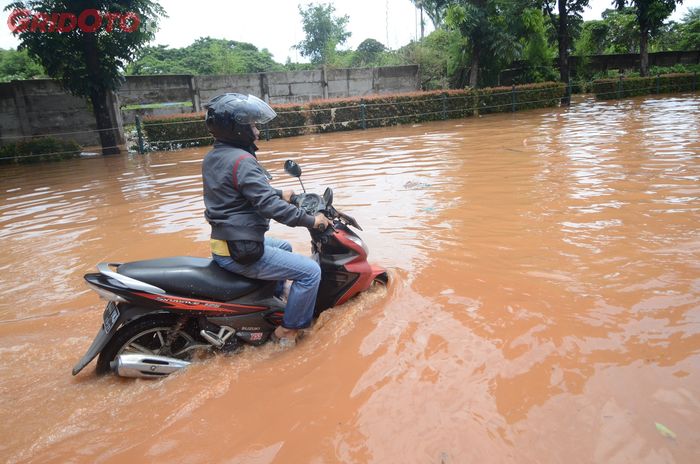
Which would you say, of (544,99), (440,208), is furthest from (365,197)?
(544,99)

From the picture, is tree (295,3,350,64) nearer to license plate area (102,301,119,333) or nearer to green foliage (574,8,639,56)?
green foliage (574,8,639,56)

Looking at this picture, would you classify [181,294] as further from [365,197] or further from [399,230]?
[365,197]

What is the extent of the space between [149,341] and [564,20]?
2475cm

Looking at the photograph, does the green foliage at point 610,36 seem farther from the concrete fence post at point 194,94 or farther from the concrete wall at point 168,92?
the concrete fence post at point 194,94

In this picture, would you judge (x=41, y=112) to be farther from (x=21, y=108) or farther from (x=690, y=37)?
(x=690, y=37)

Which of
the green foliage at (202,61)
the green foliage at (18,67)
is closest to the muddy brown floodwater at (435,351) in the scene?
the green foliage at (18,67)

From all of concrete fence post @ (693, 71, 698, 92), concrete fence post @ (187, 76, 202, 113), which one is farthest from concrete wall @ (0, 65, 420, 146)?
concrete fence post @ (693, 71, 698, 92)

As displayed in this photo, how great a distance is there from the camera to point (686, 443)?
75.8 inches

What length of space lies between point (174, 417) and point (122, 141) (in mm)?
19078

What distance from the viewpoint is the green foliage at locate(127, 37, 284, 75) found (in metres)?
39.1

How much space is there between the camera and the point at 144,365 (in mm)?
2594

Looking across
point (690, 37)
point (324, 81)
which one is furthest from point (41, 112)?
point (690, 37)

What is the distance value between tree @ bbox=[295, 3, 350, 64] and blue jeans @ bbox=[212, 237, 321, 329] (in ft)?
148

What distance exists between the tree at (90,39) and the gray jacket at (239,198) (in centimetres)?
1557
